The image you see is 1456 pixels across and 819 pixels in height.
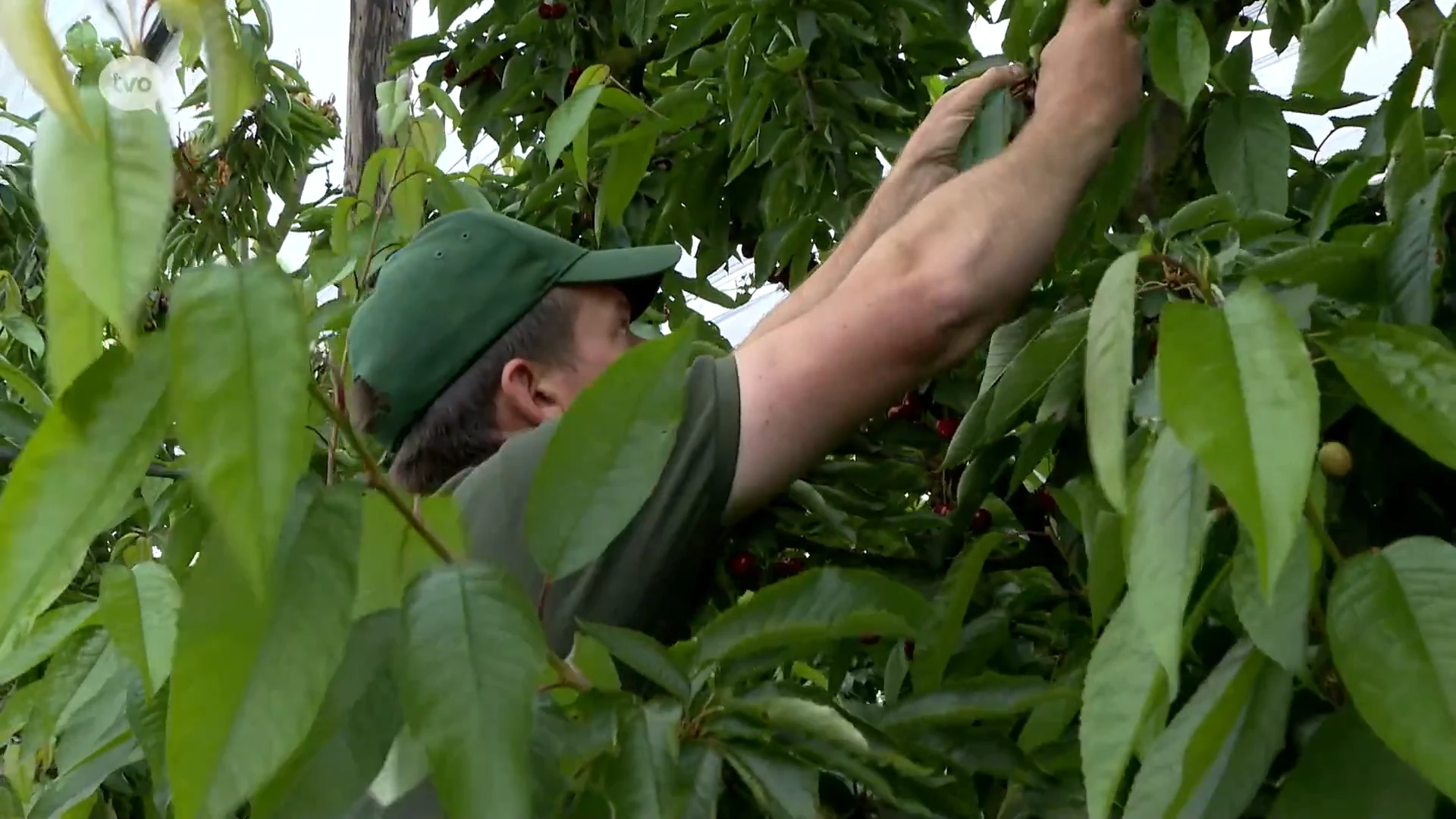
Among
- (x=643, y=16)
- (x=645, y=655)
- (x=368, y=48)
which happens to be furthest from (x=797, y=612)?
(x=368, y=48)

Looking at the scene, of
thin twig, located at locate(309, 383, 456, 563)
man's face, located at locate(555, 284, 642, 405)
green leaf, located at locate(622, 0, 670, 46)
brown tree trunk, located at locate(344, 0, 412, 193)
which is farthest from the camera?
brown tree trunk, located at locate(344, 0, 412, 193)

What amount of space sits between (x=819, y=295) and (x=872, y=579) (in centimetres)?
56

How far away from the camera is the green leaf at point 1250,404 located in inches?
12.6

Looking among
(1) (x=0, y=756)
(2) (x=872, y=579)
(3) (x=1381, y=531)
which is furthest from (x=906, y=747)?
(1) (x=0, y=756)

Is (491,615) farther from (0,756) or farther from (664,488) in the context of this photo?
(0,756)

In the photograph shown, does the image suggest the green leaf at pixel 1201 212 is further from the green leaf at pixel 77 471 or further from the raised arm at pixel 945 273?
the green leaf at pixel 77 471

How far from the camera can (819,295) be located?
1.08m

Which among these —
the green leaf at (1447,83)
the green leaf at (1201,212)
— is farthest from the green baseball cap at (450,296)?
the green leaf at (1447,83)

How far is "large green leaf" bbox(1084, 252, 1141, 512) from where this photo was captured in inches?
14.6

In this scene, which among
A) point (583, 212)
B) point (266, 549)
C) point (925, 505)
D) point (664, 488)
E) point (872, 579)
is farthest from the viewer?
point (583, 212)

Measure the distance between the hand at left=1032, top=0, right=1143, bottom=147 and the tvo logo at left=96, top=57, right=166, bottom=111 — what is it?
589mm

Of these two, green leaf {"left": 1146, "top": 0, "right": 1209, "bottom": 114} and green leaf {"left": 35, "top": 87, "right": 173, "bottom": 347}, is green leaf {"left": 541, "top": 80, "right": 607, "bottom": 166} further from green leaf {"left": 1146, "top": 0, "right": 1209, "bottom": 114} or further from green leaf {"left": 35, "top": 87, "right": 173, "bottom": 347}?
green leaf {"left": 35, "top": 87, "right": 173, "bottom": 347}

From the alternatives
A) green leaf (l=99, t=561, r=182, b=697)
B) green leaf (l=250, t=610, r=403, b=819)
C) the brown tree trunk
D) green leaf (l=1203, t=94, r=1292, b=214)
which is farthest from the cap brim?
the brown tree trunk

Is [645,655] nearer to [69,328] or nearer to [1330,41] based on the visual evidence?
[69,328]
